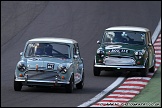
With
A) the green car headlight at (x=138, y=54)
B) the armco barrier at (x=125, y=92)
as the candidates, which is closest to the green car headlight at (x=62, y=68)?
the armco barrier at (x=125, y=92)

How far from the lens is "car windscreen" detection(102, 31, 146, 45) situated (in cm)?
2423

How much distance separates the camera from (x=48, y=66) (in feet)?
60.1

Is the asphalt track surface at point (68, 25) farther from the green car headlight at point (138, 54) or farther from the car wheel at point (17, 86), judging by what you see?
the green car headlight at point (138, 54)

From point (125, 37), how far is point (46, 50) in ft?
18.9

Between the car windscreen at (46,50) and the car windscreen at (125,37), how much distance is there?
5.19 m

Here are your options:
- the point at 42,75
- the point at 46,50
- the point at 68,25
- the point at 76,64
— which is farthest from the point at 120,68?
the point at 68,25

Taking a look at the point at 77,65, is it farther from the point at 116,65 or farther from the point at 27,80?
the point at 116,65

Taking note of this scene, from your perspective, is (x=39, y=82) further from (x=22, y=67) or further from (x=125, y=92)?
(x=125, y=92)

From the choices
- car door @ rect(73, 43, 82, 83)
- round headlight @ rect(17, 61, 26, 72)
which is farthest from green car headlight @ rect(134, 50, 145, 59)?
round headlight @ rect(17, 61, 26, 72)

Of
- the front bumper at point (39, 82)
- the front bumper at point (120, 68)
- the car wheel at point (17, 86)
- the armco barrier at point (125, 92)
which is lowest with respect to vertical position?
the armco barrier at point (125, 92)

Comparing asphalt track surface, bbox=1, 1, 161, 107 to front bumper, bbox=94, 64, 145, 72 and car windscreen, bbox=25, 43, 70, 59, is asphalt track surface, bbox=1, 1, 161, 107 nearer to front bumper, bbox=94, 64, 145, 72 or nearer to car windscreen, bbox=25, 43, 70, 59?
front bumper, bbox=94, 64, 145, 72

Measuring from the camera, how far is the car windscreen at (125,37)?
24.2m

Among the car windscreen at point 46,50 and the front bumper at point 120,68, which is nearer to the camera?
the car windscreen at point 46,50

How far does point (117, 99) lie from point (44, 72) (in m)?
2.01
